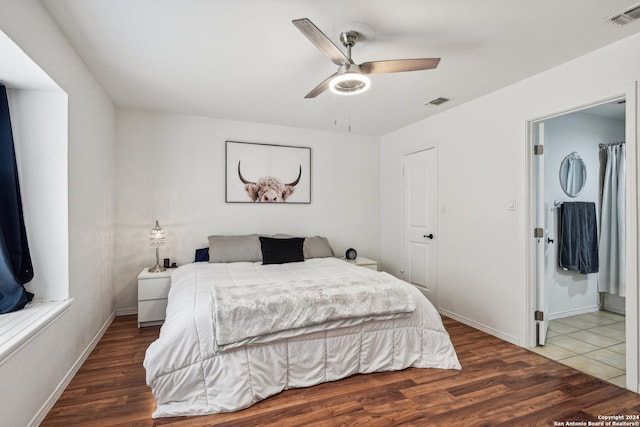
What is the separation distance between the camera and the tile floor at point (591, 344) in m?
2.49

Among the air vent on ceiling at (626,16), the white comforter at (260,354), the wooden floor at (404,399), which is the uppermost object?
the air vent on ceiling at (626,16)

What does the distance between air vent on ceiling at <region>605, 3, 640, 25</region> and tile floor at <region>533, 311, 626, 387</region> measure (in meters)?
2.42

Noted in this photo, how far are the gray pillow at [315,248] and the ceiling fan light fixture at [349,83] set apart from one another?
2194 millimetres

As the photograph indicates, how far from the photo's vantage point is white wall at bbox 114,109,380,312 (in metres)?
3.73

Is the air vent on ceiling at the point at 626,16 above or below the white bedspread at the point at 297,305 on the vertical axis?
above

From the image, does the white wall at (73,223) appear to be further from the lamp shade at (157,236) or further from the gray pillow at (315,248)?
the gray pillow at (315,248)

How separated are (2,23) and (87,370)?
2278 millimetres

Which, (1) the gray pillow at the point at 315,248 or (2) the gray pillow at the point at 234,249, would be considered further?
(1) the gray pillow at the point at 315,248

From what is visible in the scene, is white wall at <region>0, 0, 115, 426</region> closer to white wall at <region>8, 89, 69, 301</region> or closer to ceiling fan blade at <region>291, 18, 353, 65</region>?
white wall at <region>8, 89, 69, 301</region>

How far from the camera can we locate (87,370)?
2.40 metres

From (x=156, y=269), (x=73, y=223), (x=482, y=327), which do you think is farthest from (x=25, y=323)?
(x=482, y=327)

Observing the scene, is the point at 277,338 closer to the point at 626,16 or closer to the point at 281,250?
the point at 281,250

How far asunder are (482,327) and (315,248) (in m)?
2.03

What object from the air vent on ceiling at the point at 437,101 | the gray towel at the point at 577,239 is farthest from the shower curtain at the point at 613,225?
the air vent on ceiling at the point at 437,101
